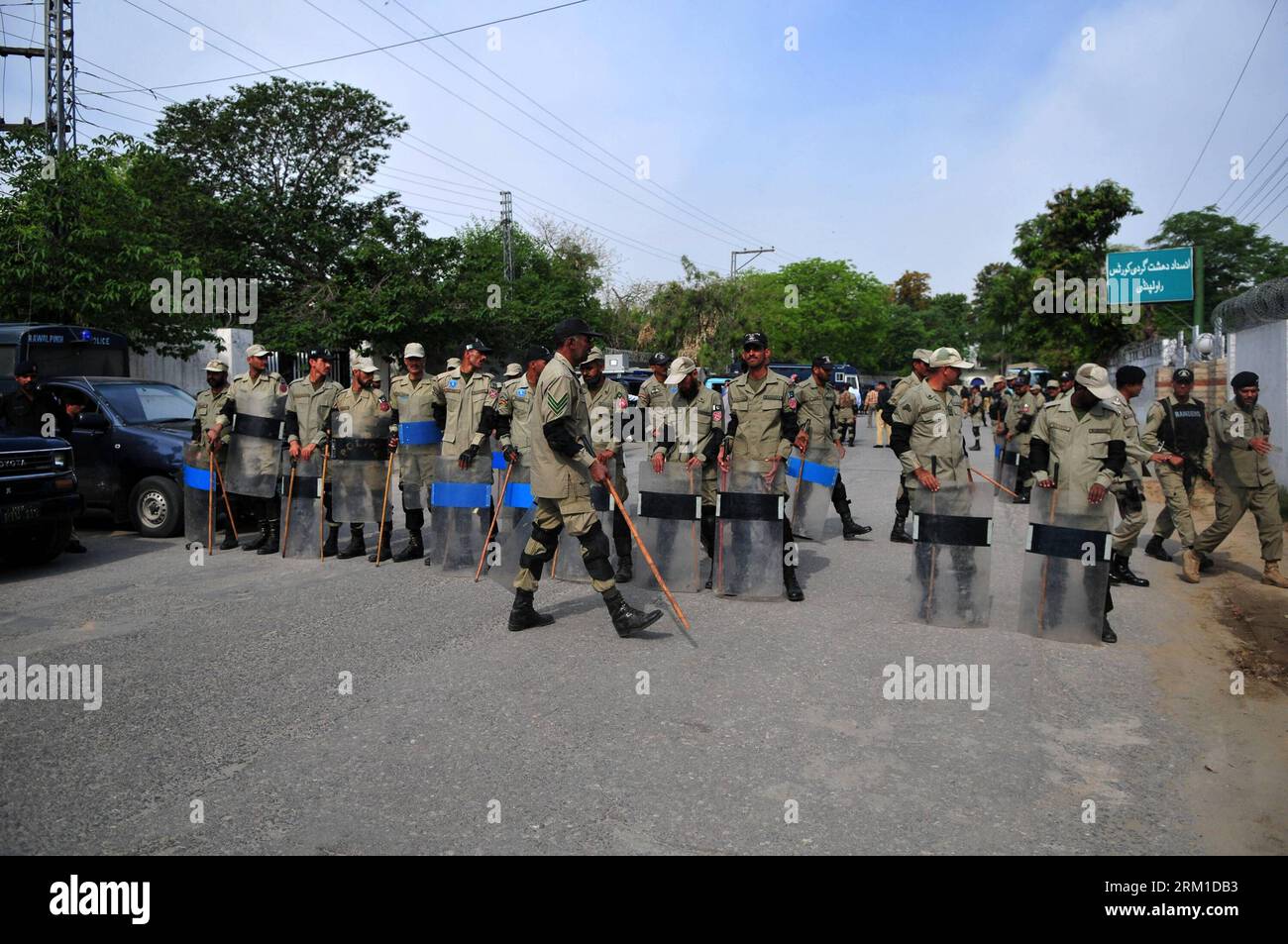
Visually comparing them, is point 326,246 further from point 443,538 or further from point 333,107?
point 443,538

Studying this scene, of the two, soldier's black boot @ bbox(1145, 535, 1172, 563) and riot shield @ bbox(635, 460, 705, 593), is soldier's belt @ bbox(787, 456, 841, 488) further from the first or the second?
soldier's black boot @ bbox(1145, 535, 1172, 563)

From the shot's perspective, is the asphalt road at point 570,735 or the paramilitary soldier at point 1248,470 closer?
the asphalt road at point 570,735

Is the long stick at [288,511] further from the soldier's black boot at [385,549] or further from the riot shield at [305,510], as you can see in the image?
the soldier's black boot at [385,549]

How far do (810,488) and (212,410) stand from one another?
240 inches

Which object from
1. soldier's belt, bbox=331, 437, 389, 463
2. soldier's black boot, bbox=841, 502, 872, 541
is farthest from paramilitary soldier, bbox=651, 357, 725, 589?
soldier's black boot, bbox=841, 502, 872, 541

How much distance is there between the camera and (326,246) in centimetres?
3372

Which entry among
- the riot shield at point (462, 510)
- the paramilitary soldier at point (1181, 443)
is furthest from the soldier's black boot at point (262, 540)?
the paramilitary soldier at point (1181, 443)

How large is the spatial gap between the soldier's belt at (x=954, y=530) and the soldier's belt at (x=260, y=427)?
19.9 ft

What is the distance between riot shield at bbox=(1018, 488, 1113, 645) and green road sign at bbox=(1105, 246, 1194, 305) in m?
33.8

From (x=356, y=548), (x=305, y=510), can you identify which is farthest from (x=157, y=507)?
(x=356, y=548)

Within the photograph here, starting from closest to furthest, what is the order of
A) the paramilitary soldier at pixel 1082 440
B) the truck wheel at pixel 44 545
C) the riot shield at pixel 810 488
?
the paramilitary soldier at pixel 1082 440 → the truck wheel at pixel 44 545 → the riot shield at pixel 810 488

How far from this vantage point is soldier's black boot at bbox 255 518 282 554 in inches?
364

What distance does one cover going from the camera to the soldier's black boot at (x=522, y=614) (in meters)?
6.30

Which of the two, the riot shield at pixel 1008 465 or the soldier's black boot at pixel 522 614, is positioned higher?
the riot shield at pixel 1008 465
